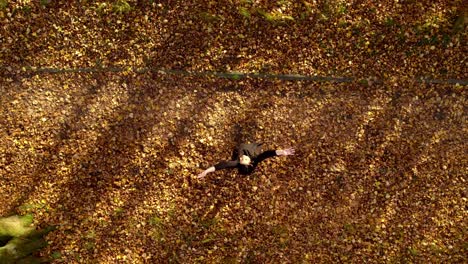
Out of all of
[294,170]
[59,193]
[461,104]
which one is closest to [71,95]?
[59,193]

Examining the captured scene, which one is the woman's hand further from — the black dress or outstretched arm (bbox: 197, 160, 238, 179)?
outstretched arm (bbox: 197, 160, 238, 179)

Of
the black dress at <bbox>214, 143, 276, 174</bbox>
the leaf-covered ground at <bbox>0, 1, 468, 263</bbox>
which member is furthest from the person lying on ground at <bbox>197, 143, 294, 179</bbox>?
the leaf-covered ground at <bbox>0, 1, 468, 263</bbox>

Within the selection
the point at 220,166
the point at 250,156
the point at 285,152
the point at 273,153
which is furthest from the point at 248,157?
the point at 285,152

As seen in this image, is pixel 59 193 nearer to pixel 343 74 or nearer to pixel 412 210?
pixel 343 74

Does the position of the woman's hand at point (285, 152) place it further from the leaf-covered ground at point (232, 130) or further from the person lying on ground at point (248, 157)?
the leaf-covered ground at point (232, 130)

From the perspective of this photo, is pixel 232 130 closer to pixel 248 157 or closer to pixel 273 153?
pixel 248 157

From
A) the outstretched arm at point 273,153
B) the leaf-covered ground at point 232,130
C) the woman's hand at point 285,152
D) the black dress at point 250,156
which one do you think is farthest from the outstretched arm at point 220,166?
the woman's hand at point 285,152
